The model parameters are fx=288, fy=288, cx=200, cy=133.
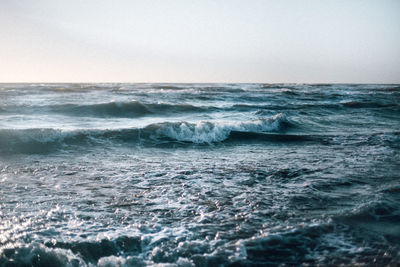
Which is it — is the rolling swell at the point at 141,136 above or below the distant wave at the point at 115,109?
below

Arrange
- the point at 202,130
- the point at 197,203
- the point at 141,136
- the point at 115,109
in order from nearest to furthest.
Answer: the point at 197,203
the point at 141,136
the point at 202,130
the point at 115,109

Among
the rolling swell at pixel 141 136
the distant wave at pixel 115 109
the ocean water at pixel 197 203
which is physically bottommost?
the ocean water at pixel 197 203

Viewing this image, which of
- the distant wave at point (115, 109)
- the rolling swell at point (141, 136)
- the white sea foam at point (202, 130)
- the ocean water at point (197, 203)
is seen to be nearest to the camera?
the ocean water at point (197, 203)

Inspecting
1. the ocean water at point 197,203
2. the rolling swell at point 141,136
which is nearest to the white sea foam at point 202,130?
the rolling swell at point 141,136

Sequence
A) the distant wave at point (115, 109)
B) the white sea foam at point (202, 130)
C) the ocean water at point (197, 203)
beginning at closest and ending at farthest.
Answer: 1. the ocean water at point (197, 203)
2. the white sea foam at point (202, 130)
3. the distant wave at point (115, 109)

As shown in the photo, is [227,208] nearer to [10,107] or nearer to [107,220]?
[107,220]

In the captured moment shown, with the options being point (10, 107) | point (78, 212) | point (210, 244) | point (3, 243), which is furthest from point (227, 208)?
point (10, 107)

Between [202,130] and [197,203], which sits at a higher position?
[202,130]

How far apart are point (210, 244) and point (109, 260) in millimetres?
881

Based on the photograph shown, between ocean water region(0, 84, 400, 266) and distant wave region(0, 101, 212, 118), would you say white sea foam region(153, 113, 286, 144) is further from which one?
distant wave region(0, 101, 212, 118)

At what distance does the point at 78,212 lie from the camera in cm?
332

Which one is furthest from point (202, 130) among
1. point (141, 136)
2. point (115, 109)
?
point (115, 109)

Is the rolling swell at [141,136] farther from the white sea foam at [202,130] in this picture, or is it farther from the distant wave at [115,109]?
the distant wave at [115,109]

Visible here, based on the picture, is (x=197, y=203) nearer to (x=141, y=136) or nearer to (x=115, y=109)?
(x=141, y=136)
